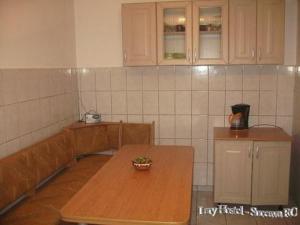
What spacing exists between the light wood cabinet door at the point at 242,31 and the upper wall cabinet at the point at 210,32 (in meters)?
0.06

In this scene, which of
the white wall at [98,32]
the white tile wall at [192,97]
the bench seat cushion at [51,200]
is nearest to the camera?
the bench seat cushion at [51,200]

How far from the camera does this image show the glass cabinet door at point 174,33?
10.9 feet

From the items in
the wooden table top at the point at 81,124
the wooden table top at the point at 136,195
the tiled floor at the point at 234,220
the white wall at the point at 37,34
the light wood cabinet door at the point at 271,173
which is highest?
the white wall at the point at 37,34

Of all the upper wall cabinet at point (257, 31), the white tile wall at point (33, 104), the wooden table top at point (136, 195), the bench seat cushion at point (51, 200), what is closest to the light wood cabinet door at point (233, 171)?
the wooden table top at point (136, 195)

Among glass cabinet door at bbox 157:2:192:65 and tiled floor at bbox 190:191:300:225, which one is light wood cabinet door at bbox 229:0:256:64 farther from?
tiled floor at bbox 190:191:300:225

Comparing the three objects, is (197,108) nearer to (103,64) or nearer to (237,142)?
(237,142)

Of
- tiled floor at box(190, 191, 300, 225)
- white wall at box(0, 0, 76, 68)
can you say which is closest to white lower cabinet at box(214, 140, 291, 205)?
tiled floor at box(190, 191, 300, 225)

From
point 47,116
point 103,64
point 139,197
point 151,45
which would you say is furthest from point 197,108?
point 139,197

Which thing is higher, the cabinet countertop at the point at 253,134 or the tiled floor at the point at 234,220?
the cabinet countertop at the point at 253,134

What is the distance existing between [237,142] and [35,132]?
191cm

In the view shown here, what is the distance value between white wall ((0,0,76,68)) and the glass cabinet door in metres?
1.04

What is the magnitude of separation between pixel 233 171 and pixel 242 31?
140cm

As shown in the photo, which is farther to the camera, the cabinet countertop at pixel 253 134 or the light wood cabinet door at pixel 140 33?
the light wood cabinet door at pixel 140 33

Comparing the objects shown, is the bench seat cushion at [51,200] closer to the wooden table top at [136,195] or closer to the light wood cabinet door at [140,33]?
the wooden table top at [136,195]
